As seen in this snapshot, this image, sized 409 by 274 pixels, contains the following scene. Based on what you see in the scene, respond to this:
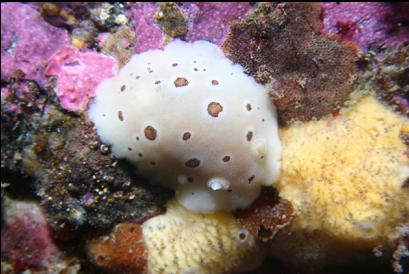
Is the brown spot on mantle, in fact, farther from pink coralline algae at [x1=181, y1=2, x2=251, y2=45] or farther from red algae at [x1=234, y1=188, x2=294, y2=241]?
red algae at [x1=234, y1=188, x2=294, y2=241]

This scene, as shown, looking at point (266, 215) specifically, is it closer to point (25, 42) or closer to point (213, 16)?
point (213, 16)

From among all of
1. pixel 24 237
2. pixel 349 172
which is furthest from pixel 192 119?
pixel 24 237

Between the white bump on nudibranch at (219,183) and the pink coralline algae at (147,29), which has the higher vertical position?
the pink coralline algae at (147,29)

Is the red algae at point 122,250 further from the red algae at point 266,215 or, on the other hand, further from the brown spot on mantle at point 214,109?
the brown spot on mantle at point 214,109

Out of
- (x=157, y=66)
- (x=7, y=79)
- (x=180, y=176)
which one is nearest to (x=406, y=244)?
(x=180, y=176)

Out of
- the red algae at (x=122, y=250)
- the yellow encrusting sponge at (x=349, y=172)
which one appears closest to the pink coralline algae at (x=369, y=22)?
the yellow encrusting sponge at (x=349, y=172)

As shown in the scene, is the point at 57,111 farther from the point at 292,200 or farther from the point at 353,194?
the point at 353,194

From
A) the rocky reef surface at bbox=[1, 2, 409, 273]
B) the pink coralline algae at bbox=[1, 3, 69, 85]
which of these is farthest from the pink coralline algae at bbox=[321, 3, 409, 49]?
the pink coralline algae at bbox=[1, 3, 69, 85]
